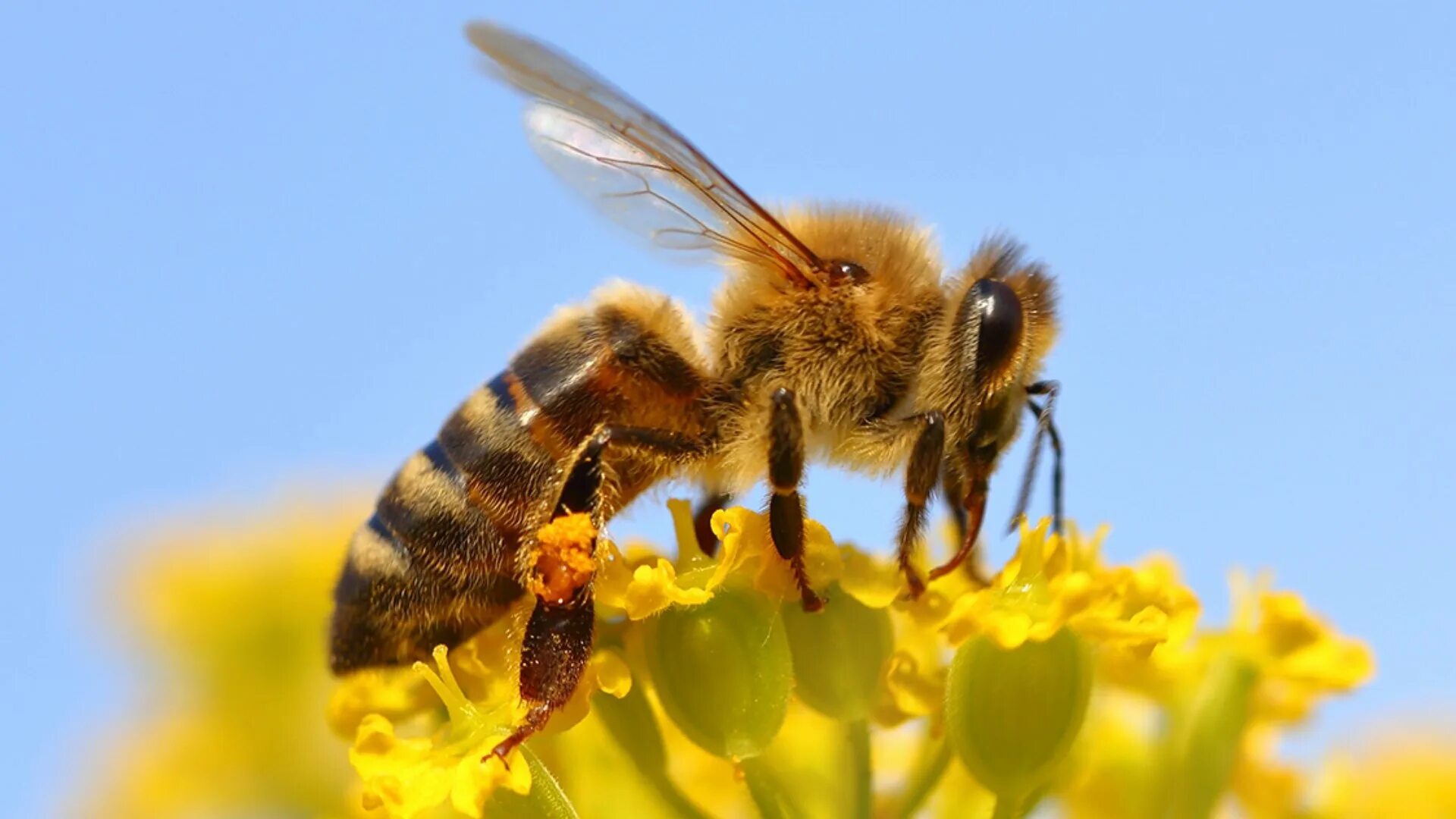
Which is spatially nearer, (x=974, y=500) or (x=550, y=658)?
(x=550, y=658)

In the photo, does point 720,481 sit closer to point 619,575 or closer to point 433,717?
point 619,575

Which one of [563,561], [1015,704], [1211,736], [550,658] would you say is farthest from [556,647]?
[1211,736]

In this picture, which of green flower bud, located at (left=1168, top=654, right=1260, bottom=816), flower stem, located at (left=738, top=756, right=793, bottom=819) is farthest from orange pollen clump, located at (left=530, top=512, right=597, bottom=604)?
green flower bud, located at (left=1168, top=654, right=1260, bottom=816)

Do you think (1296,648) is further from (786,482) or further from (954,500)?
(786,482)

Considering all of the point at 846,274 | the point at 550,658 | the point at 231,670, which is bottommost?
the point at 231,670

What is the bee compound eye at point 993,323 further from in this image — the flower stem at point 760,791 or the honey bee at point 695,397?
the flower stem at point 760,791

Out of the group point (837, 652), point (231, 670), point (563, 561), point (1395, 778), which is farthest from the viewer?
point (231, 670)

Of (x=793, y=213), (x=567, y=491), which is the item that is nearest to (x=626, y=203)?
(x=793, y=213)
